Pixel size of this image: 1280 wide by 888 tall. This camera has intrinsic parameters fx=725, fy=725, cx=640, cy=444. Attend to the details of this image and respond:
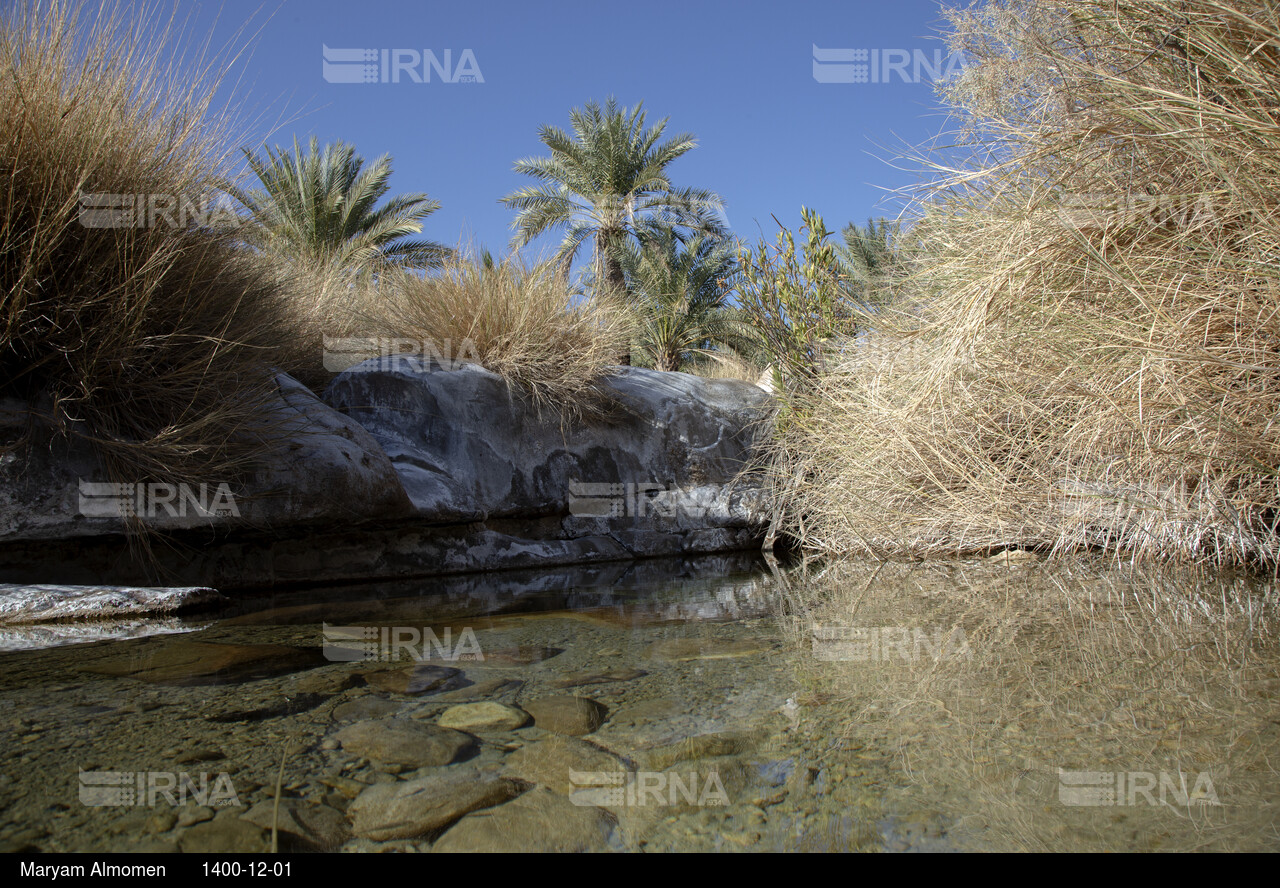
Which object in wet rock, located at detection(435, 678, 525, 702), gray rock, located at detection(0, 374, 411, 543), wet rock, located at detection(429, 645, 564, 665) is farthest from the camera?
gray rock, located at detection(0, 374, 411, 543)

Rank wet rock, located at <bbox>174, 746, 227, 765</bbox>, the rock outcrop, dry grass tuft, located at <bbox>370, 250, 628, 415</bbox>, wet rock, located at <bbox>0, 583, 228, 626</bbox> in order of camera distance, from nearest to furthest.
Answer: wet rock, located at <bbox>174, 746, 227, 765</bbox>, wet rock, located at <bbox>0, 583, 228, 626</bbox>, the rock outcrop, dry grass tuft, located at <bbox>370, 250, 628, 415</bbox>

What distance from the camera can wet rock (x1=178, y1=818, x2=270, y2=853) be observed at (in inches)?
41.5

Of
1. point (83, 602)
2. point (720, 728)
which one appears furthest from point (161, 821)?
point (83, 602)

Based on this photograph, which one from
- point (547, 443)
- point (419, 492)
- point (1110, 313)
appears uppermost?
point (1110, 313)

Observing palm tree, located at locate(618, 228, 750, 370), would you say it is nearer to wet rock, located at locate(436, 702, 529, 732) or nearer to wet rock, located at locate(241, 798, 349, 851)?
wet rock, located at locate(436, 702, 529, 732)

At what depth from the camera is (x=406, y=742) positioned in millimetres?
1473

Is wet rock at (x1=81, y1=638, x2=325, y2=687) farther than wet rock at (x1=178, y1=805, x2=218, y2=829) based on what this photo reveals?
Yes

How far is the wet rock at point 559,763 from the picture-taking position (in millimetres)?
1314

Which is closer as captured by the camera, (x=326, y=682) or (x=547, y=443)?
(x=326, y=682)

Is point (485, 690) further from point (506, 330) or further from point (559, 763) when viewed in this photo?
point (506, 330)

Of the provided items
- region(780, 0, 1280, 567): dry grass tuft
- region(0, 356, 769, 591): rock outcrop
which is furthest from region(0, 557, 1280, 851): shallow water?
region(0, 356, 769, 591): rock outcrop

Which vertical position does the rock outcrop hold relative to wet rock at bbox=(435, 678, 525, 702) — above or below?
above

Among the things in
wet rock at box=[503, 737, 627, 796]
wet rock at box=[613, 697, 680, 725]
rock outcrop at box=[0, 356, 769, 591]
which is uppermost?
rock outcrop at box=[0, 356, 769, 591]

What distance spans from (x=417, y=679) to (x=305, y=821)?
0.81 meters
